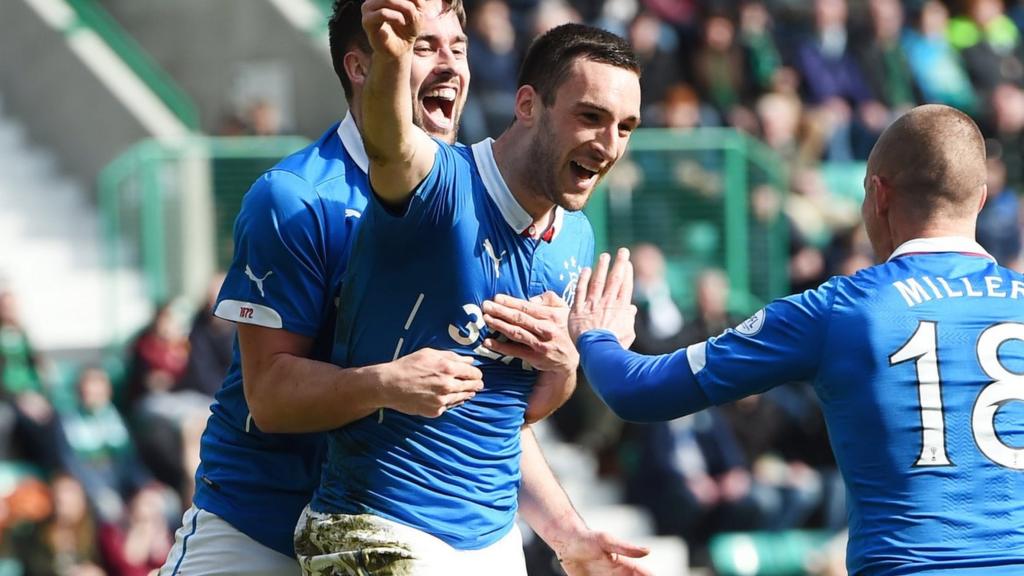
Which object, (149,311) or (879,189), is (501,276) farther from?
(149,311)

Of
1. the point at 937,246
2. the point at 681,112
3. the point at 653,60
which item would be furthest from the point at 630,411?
the point at 653,60

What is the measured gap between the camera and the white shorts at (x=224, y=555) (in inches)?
183

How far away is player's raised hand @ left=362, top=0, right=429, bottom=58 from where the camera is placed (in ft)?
12.4

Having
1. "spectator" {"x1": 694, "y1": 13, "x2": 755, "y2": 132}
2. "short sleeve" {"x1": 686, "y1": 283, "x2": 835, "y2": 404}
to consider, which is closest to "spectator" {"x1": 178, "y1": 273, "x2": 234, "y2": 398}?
"spectator" {"x1": 694, "y1": 13, "x2": 755, "y2": 132}

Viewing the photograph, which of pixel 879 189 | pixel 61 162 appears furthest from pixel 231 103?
pixel 879 189

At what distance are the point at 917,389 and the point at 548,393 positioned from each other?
110 centimetres

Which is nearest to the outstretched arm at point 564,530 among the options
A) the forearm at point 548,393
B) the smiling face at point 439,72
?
the forearm at point 548,393

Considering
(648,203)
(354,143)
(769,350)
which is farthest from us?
(648,203)

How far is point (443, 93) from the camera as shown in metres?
5.04

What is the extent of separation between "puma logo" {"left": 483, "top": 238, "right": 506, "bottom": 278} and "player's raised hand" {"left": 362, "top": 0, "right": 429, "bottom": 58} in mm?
701

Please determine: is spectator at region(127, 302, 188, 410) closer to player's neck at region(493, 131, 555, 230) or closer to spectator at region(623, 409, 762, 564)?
spectator at region(623, 409, 762, 564)

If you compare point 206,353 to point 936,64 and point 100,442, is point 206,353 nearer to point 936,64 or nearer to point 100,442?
point 100,442

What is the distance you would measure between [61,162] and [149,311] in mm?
3756

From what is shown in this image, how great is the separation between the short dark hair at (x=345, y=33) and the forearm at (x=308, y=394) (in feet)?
3.18
